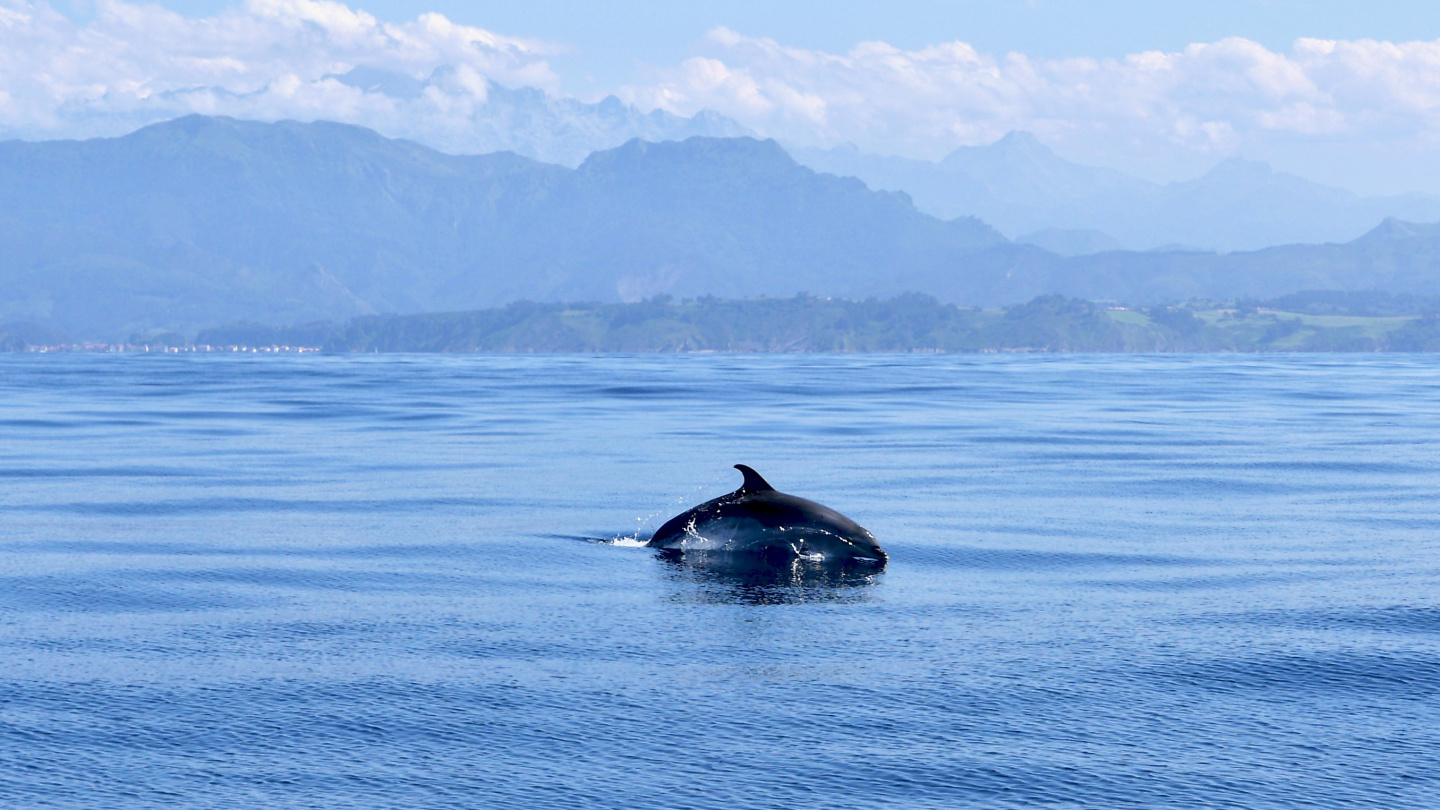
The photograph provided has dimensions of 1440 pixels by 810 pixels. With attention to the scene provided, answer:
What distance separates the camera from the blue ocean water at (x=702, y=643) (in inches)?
Answer: 522

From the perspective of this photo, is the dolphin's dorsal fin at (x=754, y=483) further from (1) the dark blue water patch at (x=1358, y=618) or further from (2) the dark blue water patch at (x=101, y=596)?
(2) the dark blue water patch at (x=101, y=596)

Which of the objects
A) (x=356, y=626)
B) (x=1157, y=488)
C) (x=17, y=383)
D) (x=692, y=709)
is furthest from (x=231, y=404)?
(x=692, y=709)

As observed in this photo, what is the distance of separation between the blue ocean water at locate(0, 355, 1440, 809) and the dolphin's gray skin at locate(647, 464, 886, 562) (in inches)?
41.6

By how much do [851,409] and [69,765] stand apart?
244 ft

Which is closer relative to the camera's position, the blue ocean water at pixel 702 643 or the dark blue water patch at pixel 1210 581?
the blue ocean water at pixel 702 643

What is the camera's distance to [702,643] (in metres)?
18.7

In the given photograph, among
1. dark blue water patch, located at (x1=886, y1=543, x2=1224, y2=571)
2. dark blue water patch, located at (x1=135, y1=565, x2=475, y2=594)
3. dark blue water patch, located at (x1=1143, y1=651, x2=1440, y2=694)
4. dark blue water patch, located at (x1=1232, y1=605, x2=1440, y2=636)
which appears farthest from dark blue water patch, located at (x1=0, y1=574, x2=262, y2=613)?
dark blue water patch, located at (x1=1232, y1=605, x2=1440, y2=636)

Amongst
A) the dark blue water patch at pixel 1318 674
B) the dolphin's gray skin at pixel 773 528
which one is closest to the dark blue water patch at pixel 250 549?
the dolphin's gray skin at pixel 773 528

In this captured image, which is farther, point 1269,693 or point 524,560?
point 524,560

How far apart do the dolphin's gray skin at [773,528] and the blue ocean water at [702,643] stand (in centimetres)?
106

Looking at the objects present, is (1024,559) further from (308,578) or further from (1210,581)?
(308,578)

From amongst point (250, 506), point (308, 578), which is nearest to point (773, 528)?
point (308, 578)

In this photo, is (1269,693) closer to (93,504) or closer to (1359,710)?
(1359,710)

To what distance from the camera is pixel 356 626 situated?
19.8 metres
